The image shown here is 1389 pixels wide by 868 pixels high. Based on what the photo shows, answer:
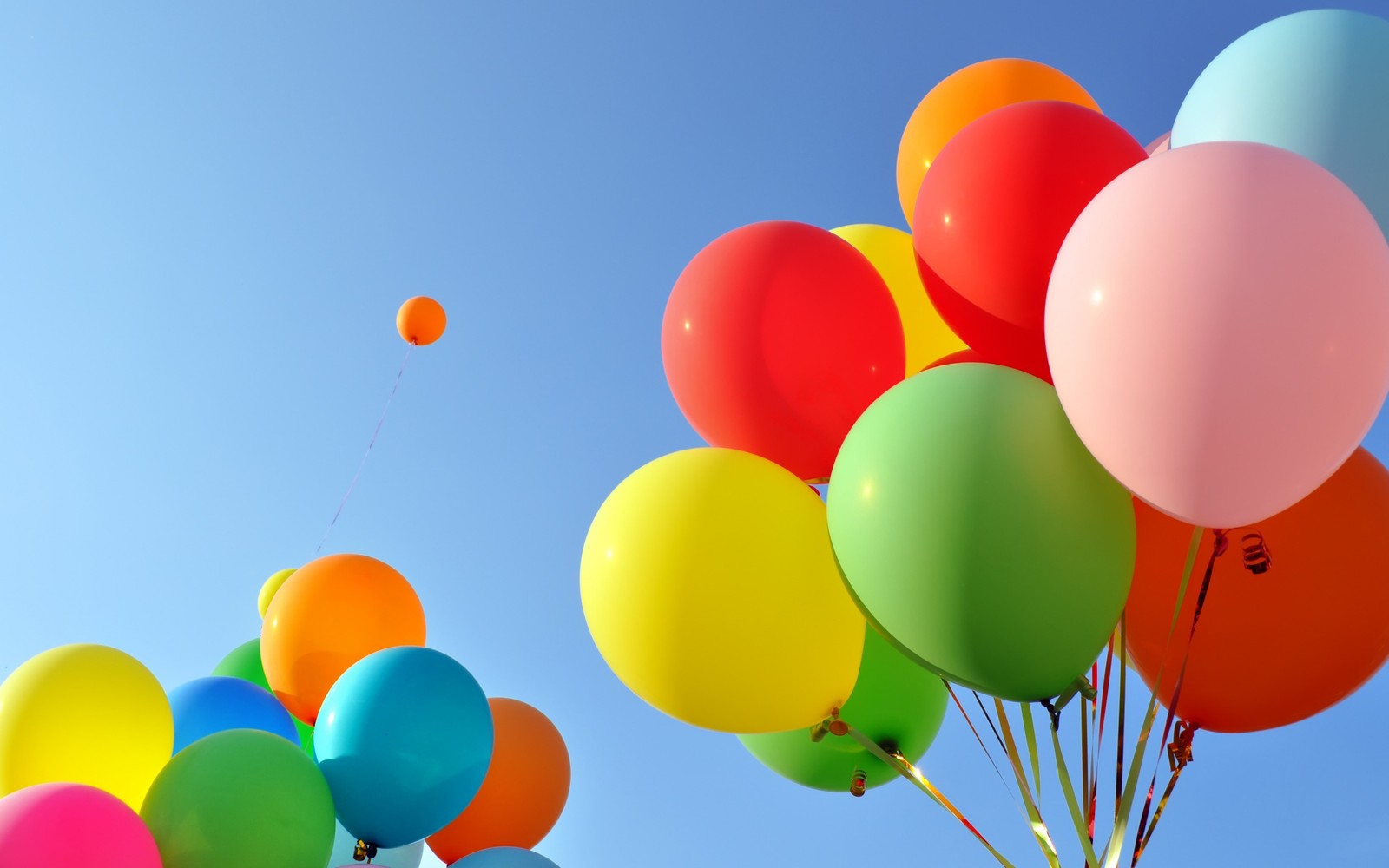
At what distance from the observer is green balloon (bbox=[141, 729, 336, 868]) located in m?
3.37

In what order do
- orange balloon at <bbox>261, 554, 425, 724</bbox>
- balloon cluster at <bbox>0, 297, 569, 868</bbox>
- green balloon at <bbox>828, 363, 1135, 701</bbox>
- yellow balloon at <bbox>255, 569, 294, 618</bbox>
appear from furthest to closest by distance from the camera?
yellow balloon at <bbox>255, 569, 294, 618</bbox>, orange balloon at <bbox>261, 554, 425, 724</bbox>, balloon cluster at <bbox>0, 297, 569, 868</bbox>, green balloon at <bbox>828, 363, 1135, 701</bbox>

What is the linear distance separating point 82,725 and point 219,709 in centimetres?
51

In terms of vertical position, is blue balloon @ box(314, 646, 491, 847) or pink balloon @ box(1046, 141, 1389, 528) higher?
pink balloon @ box(1046, 141, 1389, 528)

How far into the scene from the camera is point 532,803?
448 cm

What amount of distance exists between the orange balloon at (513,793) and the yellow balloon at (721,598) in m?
1.68

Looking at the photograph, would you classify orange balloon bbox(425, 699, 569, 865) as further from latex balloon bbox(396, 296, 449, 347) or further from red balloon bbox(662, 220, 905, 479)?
latex balloon bbox(396, 296, 449, 347)

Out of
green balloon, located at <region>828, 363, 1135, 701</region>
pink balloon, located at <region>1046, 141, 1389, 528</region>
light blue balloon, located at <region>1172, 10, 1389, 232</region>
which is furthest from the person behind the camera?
light blue balloon, located at <region>1172, 10, 1389, 232</region>

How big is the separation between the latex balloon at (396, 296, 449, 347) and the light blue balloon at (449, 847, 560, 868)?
412cm

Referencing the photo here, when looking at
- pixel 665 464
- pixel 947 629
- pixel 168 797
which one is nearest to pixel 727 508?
pixel 665 464

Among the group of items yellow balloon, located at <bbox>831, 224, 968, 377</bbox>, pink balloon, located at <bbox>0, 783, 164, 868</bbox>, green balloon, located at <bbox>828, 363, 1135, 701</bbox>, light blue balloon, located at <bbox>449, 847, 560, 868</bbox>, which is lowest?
pink balloon, located at <bbox>0, 783, 164, 868</bbox>

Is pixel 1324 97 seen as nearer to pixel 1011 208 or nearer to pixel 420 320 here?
pixel 1011 208

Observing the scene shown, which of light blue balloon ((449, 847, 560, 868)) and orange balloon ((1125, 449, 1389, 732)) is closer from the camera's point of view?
A: orange balloon ((1125, 449, 1389, 732))

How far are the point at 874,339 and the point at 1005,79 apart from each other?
3.90 ft

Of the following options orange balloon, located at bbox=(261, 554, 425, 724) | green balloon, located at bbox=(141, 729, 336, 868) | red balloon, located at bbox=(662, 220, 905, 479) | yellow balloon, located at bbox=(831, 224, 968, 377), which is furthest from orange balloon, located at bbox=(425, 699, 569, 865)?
yellow balloon, located at bbox=(831, 224, 968, 377)
